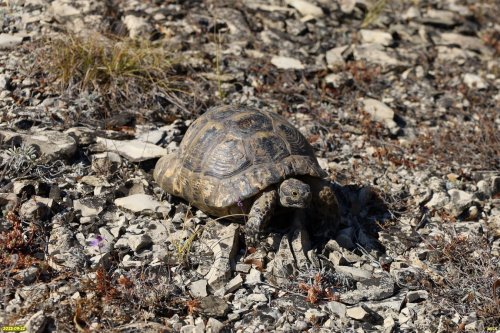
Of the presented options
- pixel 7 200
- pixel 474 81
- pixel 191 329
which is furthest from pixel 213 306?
pixel 474 81

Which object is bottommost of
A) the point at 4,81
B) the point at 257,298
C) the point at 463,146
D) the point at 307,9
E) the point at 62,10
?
the point at 463,146

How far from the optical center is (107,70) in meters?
6.52

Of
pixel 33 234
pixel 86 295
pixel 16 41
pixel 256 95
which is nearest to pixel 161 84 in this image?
pixel 256 95

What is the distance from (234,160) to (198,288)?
1.13 meters

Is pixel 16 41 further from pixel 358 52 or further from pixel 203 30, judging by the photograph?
pixel 358 52

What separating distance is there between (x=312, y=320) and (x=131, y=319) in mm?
1306

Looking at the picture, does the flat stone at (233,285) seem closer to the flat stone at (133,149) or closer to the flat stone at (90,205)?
the flat stone at (90,205)

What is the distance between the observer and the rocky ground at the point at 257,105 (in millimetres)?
4324

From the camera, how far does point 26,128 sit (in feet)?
19.4

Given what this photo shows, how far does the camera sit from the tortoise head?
472cm

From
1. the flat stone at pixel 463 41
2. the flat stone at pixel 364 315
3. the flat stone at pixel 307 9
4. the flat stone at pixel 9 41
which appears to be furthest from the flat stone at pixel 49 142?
the flat stone at pixel 463 41

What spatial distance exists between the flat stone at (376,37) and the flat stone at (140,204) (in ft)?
16.1

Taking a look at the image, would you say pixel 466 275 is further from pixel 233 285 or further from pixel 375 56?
pixel 375 56

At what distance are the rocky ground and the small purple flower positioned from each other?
0.02m
